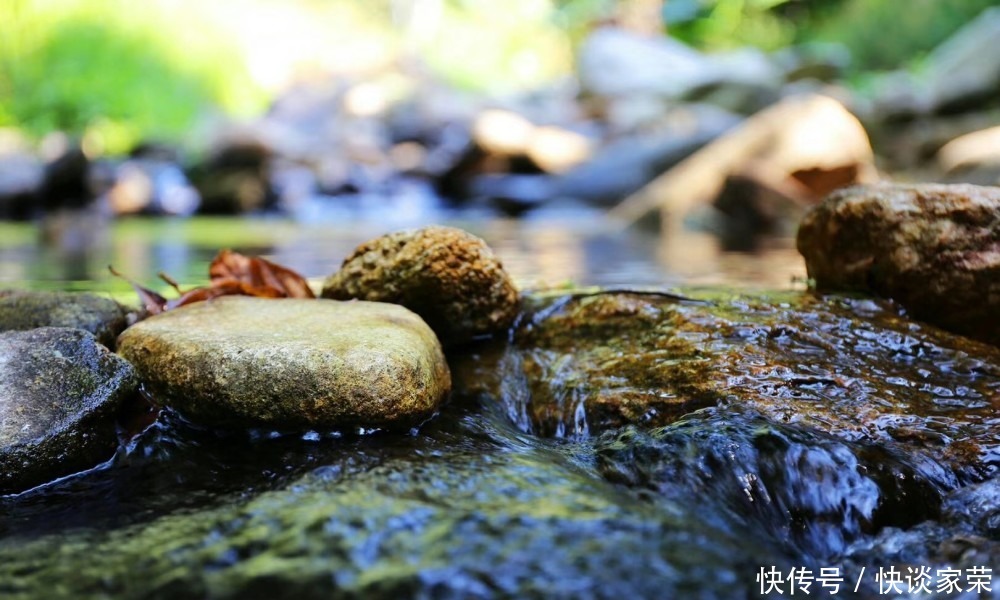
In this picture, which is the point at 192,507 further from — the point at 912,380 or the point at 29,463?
the point at 912,380

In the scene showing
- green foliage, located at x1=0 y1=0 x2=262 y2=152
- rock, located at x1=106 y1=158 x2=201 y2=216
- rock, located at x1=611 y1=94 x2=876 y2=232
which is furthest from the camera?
rock, located at x1=106 y1=158 x2=201 y2=216

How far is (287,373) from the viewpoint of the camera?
1.81 metres

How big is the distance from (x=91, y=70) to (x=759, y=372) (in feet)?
47.6

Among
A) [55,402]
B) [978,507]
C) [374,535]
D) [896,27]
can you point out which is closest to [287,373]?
[55,402]

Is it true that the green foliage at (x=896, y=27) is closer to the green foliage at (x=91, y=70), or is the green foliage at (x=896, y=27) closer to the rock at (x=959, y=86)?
the rock at (x=959, y=86)

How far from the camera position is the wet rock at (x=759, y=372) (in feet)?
5.93

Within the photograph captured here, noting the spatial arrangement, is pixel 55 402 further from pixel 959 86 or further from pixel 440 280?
pixel 959 86

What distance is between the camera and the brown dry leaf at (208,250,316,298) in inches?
106

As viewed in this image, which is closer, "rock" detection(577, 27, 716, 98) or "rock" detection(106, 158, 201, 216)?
"rock" detection(106, 158, 201, 216)

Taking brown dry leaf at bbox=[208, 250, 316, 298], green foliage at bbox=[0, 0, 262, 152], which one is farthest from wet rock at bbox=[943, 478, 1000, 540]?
green foliage at bbox=[0, 0, 262, 152]

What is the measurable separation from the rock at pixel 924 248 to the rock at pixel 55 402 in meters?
2.38

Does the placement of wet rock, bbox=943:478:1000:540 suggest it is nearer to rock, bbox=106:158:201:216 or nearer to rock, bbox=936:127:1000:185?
rock, bbox=936:127:1000:185

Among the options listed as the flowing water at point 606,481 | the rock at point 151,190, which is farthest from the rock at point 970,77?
the rock at point 151,190

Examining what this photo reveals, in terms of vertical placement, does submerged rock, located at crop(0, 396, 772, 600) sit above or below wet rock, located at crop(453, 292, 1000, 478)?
below
